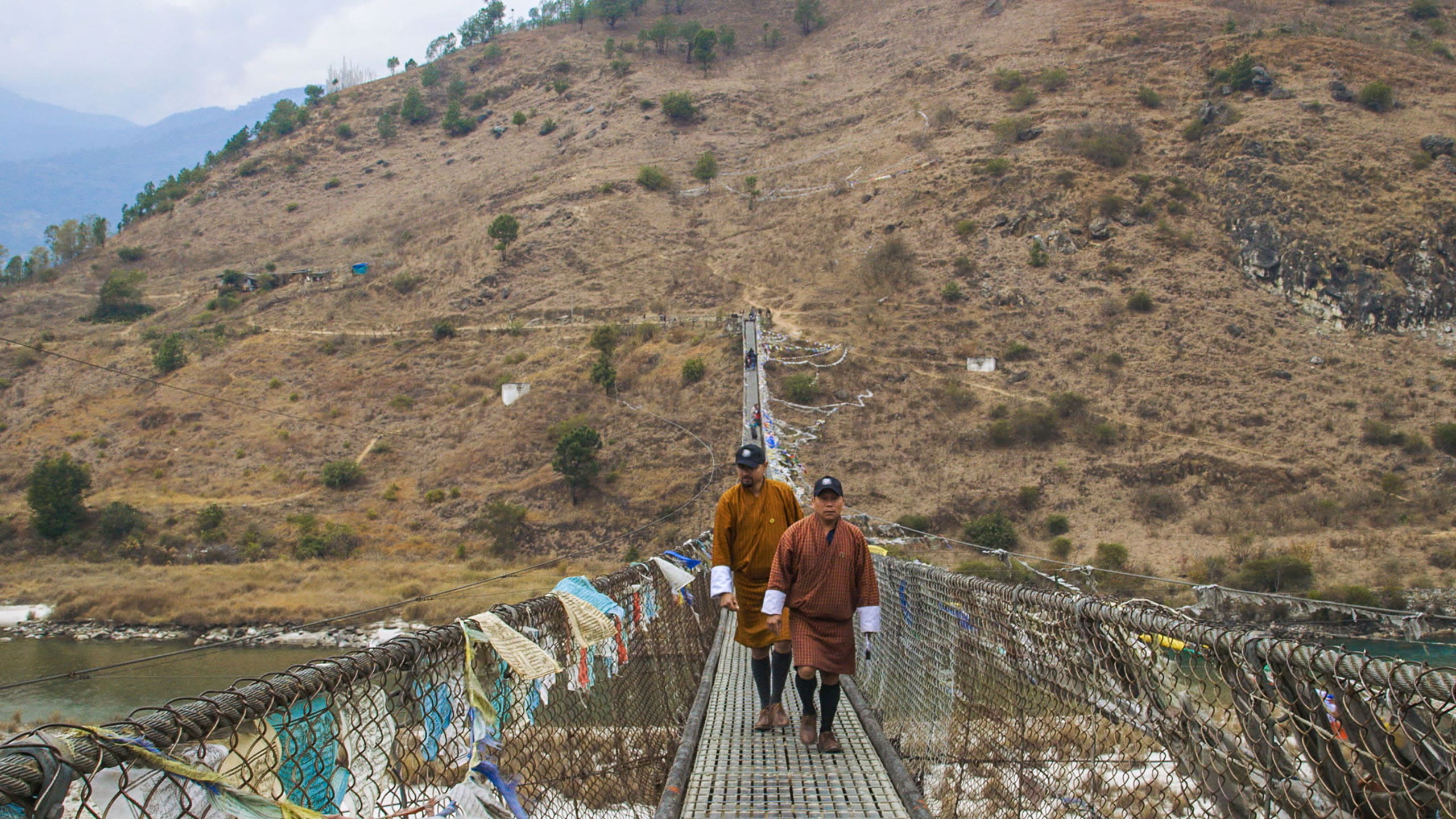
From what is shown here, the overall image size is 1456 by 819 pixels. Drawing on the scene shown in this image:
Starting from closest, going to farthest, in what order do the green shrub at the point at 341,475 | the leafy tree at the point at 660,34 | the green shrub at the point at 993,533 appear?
the green shrub at the point at 993,533, the green shrub at the point at 341,475, the leafy tree at the point at 660,34

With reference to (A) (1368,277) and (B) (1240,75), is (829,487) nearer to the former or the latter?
(A) (1368,277)

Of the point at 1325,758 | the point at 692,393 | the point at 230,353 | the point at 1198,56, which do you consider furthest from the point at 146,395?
the point at 1198,56

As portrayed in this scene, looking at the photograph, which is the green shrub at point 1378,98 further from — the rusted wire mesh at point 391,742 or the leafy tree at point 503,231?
the rusted wire mesh at point 391,742

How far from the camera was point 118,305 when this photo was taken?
48.4 meters

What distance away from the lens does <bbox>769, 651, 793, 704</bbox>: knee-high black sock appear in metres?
4.66

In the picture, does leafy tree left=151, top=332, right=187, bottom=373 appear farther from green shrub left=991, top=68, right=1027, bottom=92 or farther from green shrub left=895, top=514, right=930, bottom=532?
green shrub left=991, top=68, right=1027, bottom=92

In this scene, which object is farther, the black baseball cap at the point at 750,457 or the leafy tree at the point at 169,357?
the leafy tree at the point at 169,357

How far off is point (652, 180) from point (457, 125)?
25.7 meters

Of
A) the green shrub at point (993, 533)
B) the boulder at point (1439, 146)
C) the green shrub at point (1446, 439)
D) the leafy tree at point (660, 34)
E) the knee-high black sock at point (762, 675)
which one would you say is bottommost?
the green shrub at point (993, 533)

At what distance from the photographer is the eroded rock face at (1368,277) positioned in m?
31.9

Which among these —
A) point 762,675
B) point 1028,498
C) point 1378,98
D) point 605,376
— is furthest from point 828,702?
point 1378,98

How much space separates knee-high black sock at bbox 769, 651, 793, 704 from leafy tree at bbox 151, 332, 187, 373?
1800 inches

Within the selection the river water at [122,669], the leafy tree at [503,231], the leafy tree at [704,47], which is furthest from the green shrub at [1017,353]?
the leafy tree at [704,47]

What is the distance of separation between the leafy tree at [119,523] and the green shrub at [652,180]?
33617 millimetres
